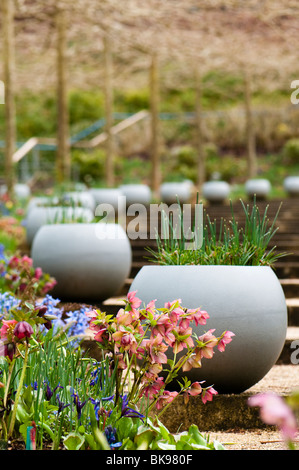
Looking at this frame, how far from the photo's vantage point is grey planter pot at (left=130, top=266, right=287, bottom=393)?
11.5 feet

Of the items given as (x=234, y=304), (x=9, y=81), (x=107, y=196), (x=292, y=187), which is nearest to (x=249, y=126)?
(x=292, y=187)

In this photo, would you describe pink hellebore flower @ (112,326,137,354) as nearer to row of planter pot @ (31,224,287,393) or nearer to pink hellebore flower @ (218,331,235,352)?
pink hellebore flower @ (218,331,235,352)

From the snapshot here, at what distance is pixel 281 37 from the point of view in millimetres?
22203

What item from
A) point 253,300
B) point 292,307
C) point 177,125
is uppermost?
point 177,125

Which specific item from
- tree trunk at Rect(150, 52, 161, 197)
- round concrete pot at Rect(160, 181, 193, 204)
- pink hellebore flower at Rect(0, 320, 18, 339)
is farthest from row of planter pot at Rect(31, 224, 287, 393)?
tree trunk at Rect(150, 52, 161, 197)

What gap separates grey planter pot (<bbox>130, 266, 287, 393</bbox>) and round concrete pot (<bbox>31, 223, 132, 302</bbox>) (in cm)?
220

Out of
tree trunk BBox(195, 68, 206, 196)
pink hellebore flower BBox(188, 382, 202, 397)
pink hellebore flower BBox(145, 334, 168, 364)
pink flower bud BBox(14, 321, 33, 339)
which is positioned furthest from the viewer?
tree trunk BBox(195, 68, 206, 196)

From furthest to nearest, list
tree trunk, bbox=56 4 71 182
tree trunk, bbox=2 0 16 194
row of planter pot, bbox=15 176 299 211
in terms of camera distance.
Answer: tree trunk, bbox=56 4 71 182, row of planter pot, bbox=15 176 299 211, tree trunk, bbox=2 0 16 194

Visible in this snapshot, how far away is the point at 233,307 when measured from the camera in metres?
3.49

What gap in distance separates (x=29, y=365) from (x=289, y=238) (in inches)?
246

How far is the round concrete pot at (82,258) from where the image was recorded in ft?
19.0

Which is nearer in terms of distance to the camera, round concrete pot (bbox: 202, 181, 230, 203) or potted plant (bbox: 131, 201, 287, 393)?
potted plant (bbox: 131, 201, 287, 393)

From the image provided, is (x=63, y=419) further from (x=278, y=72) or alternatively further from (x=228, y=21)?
(x=278, y=72)
